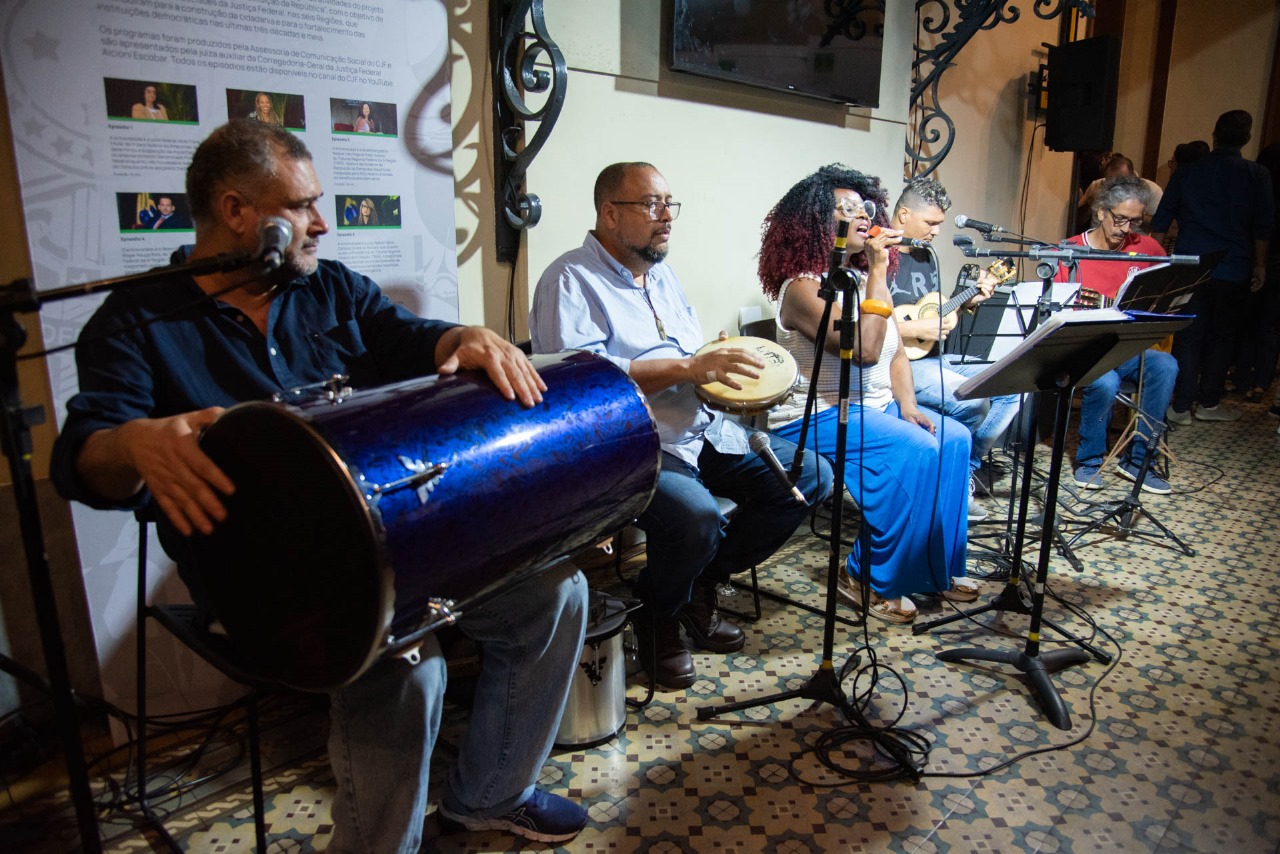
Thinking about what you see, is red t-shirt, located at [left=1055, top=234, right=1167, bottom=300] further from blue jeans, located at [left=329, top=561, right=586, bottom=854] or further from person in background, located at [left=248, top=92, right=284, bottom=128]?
person in background, located at [left=248, top=92, right=284, bottom=128]

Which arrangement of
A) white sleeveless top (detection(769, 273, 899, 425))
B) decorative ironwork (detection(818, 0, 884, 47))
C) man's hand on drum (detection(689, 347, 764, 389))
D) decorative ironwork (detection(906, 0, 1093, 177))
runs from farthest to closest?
decorative ironwork (detection(906, 0, 1093, 177)) < decorative ironwork (detection(818, 0, 884, 47)) < white sleeveless top (detection(769, 273, 899, 425)) < man's hand on drum (detection(689, 347, 764, 389))

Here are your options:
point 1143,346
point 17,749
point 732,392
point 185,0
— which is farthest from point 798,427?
point 17,749

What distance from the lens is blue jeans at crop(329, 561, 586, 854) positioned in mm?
1469

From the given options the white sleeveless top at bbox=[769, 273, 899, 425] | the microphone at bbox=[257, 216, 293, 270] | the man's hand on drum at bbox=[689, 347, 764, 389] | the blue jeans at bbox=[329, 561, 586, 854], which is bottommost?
the blue jeans at bbox=[329, 561, 586, 854]

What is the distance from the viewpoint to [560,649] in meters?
1.75

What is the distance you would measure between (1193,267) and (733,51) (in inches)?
91.6

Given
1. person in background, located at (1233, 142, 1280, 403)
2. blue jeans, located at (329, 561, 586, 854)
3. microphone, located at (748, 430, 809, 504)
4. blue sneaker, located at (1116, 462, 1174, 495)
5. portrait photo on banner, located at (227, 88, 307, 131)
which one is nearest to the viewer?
blue jeans, located at (329, 561, 586, 854)

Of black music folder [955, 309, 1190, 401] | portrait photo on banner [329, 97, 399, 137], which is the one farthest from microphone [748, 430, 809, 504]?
portrait photo on banner [329, 97, 399, 137]

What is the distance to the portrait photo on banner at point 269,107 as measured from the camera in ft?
6.57

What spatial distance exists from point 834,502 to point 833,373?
0.99 m

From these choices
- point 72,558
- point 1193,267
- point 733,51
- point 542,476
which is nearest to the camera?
point 542,476

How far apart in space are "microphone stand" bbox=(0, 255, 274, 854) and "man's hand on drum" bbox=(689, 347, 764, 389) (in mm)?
1279

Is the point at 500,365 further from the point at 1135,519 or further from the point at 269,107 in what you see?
the point at 1135,519

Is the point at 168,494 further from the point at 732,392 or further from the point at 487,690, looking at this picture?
the point at 732,392
